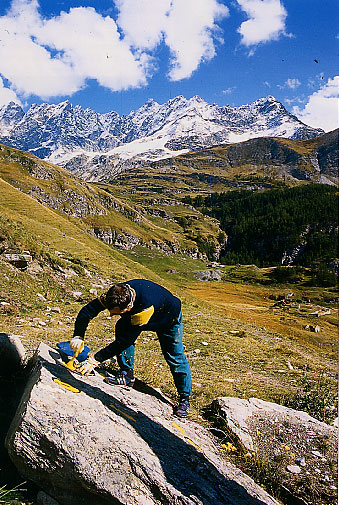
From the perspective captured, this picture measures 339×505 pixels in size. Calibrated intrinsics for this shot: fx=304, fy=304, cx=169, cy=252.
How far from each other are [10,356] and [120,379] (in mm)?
2463

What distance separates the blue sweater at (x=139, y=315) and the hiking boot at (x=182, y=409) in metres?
1.69

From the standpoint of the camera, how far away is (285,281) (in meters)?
132

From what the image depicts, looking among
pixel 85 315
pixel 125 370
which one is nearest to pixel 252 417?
pixel 125 370

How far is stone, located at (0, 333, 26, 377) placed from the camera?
19.7 ft

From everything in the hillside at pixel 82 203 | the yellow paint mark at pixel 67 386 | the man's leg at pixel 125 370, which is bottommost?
the man's leg at pixel 125 370

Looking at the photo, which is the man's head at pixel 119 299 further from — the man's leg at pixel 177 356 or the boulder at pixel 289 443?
the boulder at pixel 289 443

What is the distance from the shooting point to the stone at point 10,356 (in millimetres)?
6004

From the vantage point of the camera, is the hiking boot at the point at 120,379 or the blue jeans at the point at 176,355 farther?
the hiking boot at the point at 120,379

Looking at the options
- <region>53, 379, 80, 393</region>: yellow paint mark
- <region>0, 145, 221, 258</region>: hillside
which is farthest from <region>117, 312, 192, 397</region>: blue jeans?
<region>0, 145, 221, 258</region>: hillside

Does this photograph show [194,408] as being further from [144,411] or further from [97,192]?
[97,192]

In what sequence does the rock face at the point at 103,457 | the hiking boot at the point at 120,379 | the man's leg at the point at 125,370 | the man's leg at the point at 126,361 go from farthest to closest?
1. the man's leg at the point at 126,361
2. the man's leg at the point at 125,370
3. the hiking boot at the point at 120,379
4. the rock face at the point at 103,457

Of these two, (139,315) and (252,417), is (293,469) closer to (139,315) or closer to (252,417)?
(252,417)

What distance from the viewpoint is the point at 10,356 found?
605 cm

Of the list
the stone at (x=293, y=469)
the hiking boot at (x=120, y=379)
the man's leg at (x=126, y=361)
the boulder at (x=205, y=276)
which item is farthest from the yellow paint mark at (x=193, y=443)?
the boulder at (x=205, y=276)
